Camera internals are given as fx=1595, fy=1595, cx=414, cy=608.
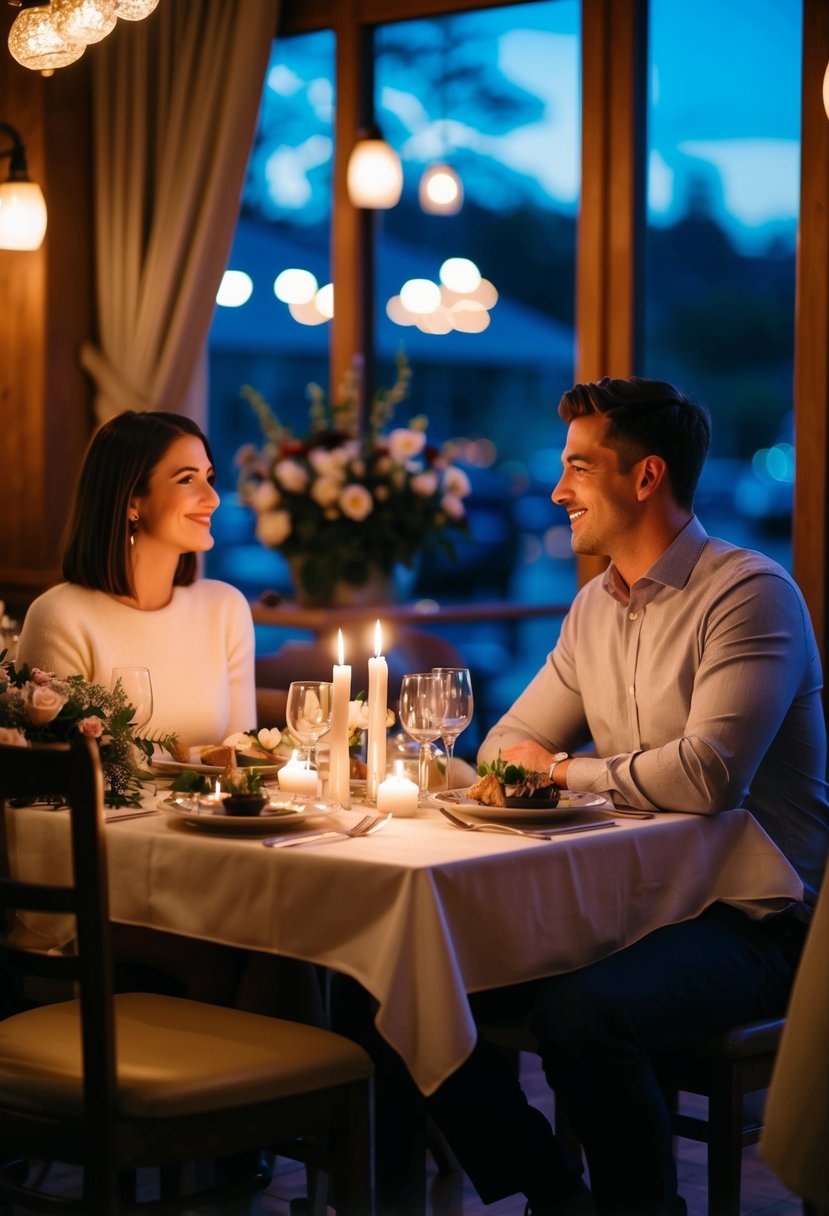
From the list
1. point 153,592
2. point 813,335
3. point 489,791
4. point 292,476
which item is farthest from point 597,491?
point 292,476

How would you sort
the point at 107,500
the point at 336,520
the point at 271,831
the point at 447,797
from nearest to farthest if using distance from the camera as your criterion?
1. the point at 271,831
2. the point at 447,797
3. the point at 107,500
4. the point at 336,520

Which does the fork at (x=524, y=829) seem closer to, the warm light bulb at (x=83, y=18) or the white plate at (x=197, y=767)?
the white plate at (x=197, y=767)

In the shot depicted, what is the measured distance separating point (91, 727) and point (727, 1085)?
1076 mm

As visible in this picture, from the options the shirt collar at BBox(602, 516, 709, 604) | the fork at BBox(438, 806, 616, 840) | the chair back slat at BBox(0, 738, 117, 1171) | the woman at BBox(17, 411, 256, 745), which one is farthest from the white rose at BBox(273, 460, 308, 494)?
the chair back slat at BBox(0, 738, 117, 1171)

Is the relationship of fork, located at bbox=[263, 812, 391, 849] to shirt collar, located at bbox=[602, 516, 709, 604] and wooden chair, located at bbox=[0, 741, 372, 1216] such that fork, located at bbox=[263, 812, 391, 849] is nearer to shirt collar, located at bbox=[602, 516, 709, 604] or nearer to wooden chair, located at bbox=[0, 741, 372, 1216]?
wooden chair, located at bbox=[0, 741, 372, 1216]

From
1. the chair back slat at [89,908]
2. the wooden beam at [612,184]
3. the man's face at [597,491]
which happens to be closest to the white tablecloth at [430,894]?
the chair back slat at [89,908]

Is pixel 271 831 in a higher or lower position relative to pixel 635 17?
lower

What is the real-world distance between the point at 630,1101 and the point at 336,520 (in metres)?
2.63

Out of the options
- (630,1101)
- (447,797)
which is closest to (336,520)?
(447,797)

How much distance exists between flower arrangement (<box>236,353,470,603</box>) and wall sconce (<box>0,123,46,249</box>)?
3.05 feet

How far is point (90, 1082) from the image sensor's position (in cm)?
201

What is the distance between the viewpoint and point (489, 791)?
2.38 m

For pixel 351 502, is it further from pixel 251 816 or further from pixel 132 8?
pixel 251 816

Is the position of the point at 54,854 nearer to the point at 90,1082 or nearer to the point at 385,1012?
the point at 90,1082
